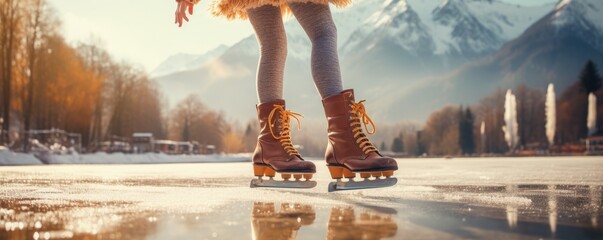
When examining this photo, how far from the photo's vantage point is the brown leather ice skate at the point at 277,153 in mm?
2777

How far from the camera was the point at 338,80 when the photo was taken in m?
2.94

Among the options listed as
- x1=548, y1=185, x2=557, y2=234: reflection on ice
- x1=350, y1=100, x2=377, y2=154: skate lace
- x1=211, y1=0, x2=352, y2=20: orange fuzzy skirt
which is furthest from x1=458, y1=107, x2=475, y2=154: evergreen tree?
x1=548, y1=185, x2=557, y2=234: reflection on ice

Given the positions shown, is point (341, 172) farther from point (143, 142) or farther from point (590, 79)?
point (590, 79)

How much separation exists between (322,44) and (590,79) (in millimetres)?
67030

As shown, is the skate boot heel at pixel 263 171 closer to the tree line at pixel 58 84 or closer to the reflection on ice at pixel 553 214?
the reflection on ice at pixel 553 214

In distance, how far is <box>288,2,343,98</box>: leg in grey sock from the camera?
2.91 meters

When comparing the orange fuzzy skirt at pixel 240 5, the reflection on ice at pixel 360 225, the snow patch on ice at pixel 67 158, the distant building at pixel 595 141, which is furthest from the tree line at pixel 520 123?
the reflection on ice at pixel 360 225

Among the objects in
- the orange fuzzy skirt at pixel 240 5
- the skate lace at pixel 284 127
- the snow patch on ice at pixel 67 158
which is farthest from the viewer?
the snow patch on ice at pixel 67 158

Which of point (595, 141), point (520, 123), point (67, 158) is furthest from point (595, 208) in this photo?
point (520, 123)

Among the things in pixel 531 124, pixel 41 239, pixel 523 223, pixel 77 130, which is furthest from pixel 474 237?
pixel 531 124

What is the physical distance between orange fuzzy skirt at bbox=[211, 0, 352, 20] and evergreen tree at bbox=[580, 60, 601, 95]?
65.9 m

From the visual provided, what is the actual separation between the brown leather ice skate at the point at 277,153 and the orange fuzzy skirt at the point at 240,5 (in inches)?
22.1

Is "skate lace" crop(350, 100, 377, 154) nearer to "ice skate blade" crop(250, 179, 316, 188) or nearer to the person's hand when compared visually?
"ice skate blade" crop(250, 179, 316, 188)

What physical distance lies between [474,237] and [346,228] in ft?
1.15
